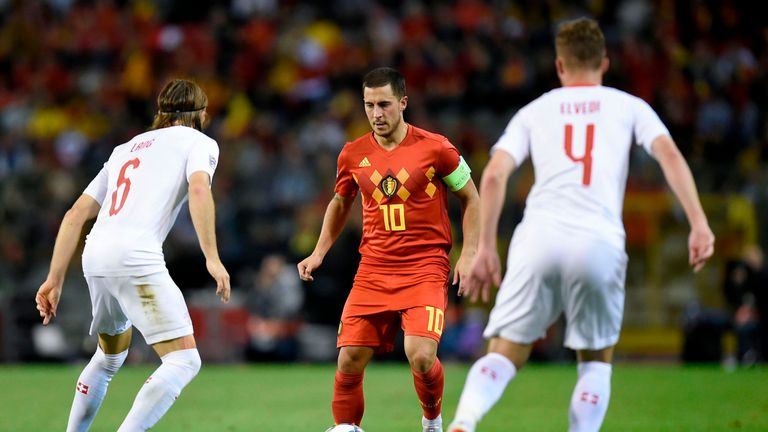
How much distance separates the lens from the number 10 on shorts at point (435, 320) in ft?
24.7

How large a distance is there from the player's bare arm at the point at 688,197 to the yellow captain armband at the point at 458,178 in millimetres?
1967

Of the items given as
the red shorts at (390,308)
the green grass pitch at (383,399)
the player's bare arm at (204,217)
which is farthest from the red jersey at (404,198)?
the green grass pitch at (383,399)

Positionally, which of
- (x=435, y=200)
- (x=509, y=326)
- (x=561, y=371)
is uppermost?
(x=435, y=200)

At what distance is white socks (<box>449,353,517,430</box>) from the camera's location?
5.95 meters

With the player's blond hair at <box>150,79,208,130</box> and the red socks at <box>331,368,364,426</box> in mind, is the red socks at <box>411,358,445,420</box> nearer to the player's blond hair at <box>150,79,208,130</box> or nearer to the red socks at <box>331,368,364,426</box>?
the red socks at <box>331,368,364,426</box>

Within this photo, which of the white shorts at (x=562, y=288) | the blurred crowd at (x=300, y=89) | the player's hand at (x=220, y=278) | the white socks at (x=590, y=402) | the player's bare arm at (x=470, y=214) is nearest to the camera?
the white shorts at (x=562, y=288)

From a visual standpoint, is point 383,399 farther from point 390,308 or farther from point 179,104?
point 179,104

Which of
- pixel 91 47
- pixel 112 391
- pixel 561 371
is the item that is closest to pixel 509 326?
pixel 112 391

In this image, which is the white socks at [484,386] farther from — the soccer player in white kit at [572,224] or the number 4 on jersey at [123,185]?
the number 4 on jersey at [123,185]

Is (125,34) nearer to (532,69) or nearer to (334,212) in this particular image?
(532,69)

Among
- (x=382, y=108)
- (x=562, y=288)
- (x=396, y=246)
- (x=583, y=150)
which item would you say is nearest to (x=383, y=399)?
(x=396, y=246)

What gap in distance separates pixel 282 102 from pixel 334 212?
45.5 feet

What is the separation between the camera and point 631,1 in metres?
22.4

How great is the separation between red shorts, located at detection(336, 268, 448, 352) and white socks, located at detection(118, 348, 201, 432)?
49.2 inches
